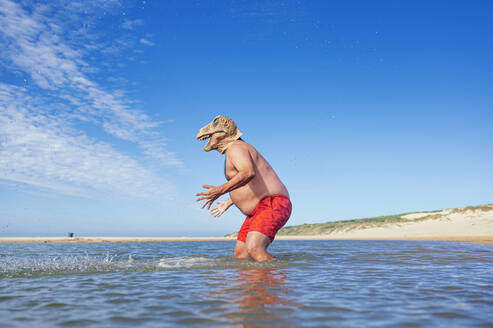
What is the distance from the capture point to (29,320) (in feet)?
7.32

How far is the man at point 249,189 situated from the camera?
4.91 m

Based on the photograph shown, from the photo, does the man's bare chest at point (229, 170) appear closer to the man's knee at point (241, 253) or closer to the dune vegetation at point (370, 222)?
the man's knee at point (241, 253)

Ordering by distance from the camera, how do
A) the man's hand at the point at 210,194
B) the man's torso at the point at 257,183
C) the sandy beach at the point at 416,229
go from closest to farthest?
the man's hand at the point at 210,194
the man's torso at the point at 257,183
the sandy beach at the point at 416,229

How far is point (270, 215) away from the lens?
5203 millimetres

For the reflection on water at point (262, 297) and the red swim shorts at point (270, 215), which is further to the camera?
the red swim shorts at point (270, 215)

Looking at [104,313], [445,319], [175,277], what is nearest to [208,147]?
[175,277]

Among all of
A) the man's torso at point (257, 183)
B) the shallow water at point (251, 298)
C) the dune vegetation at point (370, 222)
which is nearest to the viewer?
the shallow water at point (251, 298)

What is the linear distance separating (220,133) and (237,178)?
115cm

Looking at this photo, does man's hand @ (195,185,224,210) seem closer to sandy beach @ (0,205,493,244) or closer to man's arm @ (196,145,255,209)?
man's arm @ (196,145,255,209)

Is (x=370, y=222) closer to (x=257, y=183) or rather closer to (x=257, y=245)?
(x=257, y=183)

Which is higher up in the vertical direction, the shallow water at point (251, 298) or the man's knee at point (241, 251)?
the man's knee at point (241, 251)

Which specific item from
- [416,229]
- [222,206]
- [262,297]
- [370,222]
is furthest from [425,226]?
[262,297]

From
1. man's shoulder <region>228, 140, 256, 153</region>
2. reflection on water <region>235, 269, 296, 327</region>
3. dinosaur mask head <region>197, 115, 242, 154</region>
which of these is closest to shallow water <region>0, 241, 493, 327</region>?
reflection on water <region>235, 269, 296, 327</region>

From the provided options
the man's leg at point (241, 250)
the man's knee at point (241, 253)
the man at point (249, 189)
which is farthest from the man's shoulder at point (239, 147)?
the man's knee at point (241, 253)
